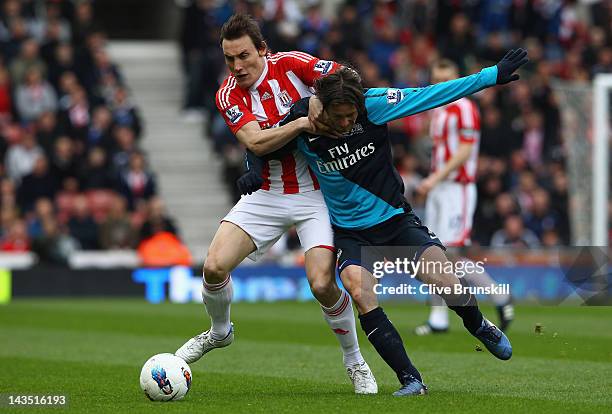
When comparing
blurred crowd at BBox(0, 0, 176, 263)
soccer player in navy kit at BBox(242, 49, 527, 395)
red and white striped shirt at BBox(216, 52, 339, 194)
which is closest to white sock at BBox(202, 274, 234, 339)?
red and white striped shirt at BBox(216, 52, 339, 194)

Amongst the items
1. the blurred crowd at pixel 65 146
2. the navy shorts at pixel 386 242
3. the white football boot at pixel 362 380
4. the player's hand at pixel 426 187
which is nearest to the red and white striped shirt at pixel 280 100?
the navy shorts at pixel 386 242

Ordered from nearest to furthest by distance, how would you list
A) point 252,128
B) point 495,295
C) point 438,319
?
point 252,128 → point 495,295 → point 438,319

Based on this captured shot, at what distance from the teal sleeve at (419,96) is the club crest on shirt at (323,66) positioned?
12.2 inches

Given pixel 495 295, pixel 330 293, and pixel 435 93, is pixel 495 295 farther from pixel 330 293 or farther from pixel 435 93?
pixel 435 93

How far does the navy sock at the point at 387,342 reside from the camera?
293 inches

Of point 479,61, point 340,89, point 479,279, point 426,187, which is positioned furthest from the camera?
point 479,61

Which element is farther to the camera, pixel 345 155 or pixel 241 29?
pixel 241 29

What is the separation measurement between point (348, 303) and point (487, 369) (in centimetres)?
180

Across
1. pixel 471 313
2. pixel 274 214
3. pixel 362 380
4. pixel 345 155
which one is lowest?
pixel 362 380

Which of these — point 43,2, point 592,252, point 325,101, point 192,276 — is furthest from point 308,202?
point 43,2

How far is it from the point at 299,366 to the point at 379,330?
224cm

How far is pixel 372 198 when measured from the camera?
7.73 metres

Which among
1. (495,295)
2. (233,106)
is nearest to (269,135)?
(233,106)

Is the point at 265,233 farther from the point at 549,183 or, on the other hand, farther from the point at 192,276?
the point at 549,183
